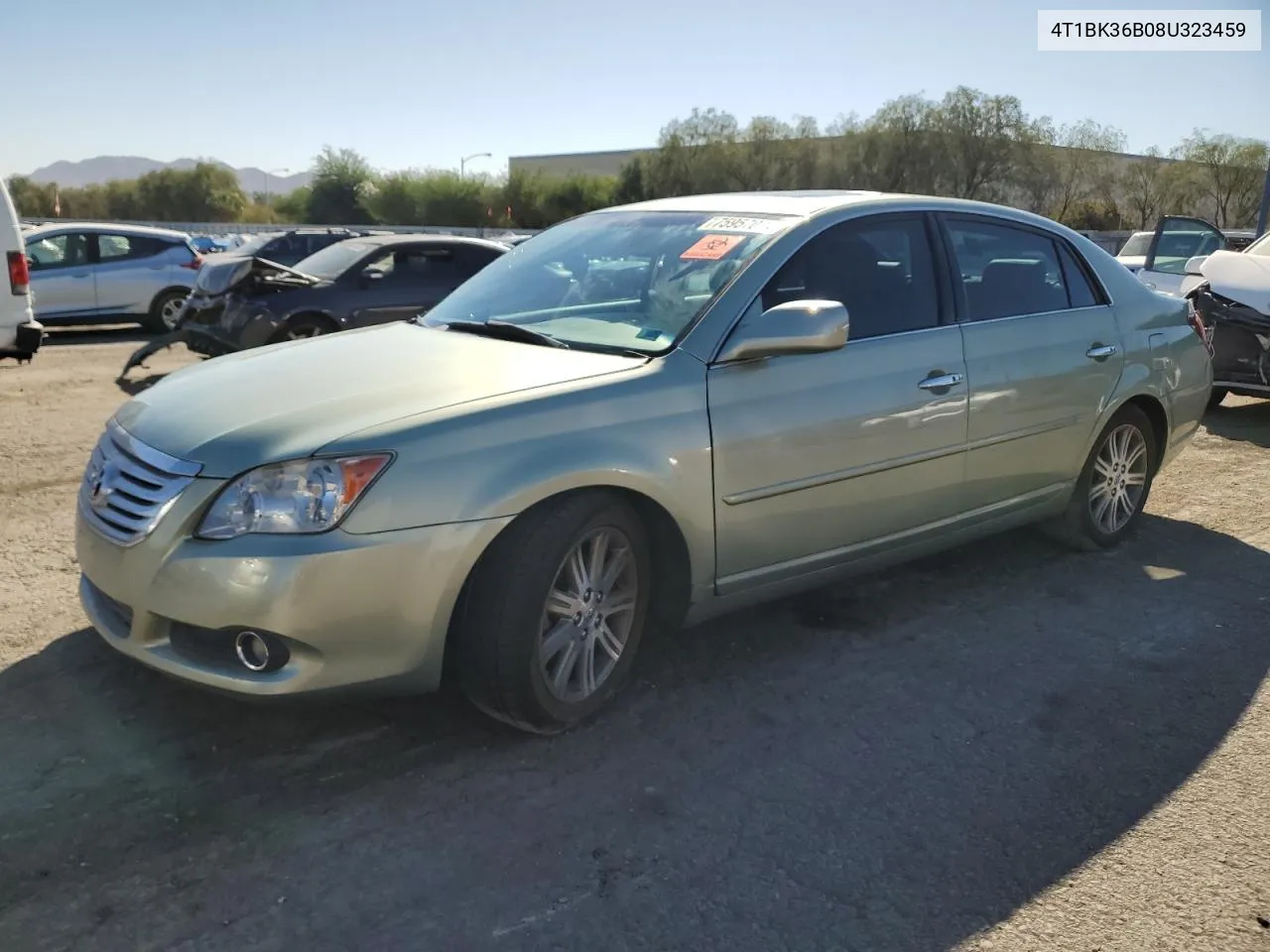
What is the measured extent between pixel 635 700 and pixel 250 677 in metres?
1.29

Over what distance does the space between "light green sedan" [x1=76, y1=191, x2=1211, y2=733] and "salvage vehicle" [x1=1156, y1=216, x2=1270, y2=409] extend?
4075 mm

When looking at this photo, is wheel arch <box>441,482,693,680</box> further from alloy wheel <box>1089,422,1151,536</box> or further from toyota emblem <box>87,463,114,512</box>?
alloy wheel <box>1089,422,1151,536</box>

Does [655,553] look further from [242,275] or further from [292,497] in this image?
[242,275]

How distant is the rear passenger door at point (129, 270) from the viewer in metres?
13.9

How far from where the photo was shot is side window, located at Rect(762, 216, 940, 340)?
3.94 meters

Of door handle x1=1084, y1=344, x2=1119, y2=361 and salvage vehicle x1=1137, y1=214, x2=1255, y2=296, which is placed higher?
salvage vehicle x1=1137, y1=214, x2=1255, y2=296

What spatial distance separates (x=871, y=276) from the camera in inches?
164

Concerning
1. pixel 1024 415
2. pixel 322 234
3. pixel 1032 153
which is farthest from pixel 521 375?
pixel 1032 153

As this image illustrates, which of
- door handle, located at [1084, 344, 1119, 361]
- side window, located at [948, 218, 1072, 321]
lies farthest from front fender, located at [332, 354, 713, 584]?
door handle, located at [1084, 344, 1119, 361]

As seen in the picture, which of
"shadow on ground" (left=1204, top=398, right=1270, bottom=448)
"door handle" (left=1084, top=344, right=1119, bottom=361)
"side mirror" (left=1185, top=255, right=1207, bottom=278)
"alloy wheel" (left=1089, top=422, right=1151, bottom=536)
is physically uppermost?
"side mirror" (left=1185, top=255, right=1207, bottom=278)

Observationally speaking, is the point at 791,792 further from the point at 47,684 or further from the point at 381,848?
the point at 47,684

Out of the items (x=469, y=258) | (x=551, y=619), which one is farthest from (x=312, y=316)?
(x=551, y=619)

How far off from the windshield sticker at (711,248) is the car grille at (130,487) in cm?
190

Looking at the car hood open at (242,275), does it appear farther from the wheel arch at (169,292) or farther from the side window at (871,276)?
the side window at (871,276)
